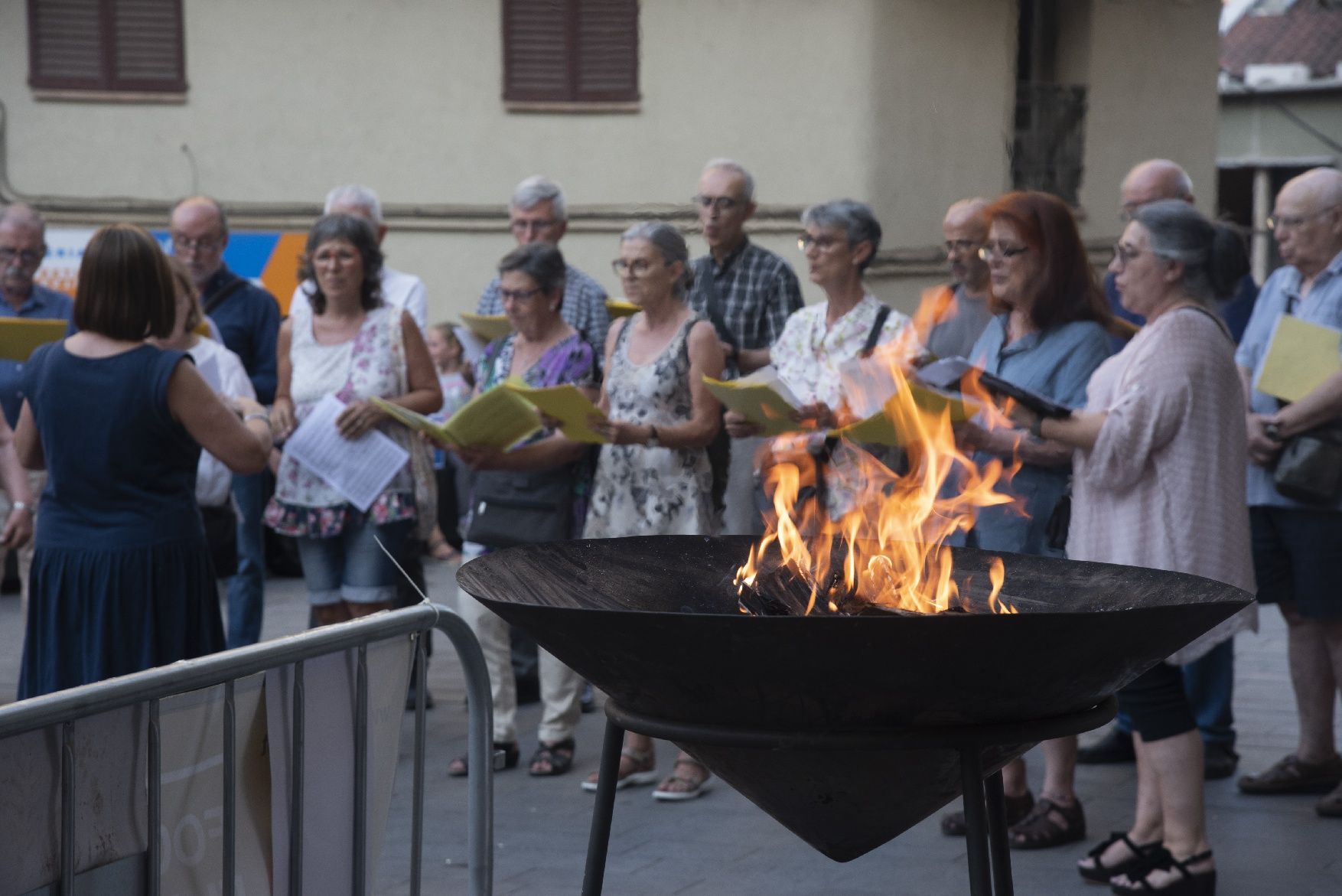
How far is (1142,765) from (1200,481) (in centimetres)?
82

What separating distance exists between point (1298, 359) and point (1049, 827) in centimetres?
175

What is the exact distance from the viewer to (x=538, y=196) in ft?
23.6

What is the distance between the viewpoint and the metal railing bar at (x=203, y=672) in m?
2.29

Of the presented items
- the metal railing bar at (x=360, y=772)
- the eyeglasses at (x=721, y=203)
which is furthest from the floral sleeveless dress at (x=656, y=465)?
the metal railing bar at (x=360, y=772)

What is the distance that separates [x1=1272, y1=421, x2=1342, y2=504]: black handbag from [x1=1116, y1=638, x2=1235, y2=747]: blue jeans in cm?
81

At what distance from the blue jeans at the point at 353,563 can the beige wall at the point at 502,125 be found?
865cm

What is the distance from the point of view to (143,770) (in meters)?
2.53

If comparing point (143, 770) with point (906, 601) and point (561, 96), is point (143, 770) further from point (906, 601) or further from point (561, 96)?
point (561, 96)

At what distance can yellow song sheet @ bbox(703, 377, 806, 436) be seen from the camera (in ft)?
16.2

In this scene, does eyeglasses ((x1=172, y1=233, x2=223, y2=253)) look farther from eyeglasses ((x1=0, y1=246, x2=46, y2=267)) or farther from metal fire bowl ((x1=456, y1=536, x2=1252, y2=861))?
metal fire bowl ((x1=456, y1=536, x2=1252, y2=861))

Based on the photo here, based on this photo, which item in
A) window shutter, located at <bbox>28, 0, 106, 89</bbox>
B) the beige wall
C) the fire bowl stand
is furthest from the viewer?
window shutter, located at <bbox>28, 0, 106, 89</bbox>

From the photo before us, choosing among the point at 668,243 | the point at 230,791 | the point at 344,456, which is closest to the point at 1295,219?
the point at 668,243

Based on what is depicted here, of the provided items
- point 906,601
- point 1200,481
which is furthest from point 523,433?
→ point 906,601

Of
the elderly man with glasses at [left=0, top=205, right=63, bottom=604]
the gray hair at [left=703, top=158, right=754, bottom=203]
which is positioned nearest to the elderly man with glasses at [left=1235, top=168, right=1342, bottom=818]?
the gray hair at [left=703, top=158, right=754, bottom=203]
